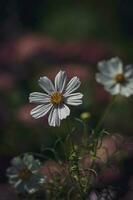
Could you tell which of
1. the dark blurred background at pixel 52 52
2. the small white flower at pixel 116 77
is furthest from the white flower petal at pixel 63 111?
the dark blurred background at pixel 52 52

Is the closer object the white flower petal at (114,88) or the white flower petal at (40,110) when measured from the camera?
the white flower petal at (40,110)

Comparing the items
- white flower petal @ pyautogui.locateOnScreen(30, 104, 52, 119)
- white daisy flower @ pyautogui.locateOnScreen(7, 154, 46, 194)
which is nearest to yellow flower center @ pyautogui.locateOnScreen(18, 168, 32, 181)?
white daisy flower @ pyautogui.locateOnScreen(7, 154, 46, 194)

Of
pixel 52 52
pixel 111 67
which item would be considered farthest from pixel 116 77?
pixel 52 52

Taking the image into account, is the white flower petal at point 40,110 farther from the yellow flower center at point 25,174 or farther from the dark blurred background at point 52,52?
the dark blurred background at point 52,52

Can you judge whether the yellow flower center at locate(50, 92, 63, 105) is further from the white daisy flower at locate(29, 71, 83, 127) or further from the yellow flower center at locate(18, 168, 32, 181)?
the yellow flower center at locate(18, 168, 32, 181)

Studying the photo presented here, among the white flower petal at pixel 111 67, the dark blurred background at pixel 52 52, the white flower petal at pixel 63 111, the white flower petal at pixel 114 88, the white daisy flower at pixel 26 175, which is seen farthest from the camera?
the dark blurred background at pixel 52 52

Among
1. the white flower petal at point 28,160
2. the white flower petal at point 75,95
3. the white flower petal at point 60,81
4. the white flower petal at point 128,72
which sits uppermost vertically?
the white flower petal at point 128,72
